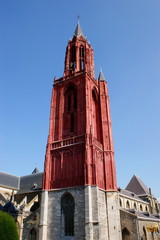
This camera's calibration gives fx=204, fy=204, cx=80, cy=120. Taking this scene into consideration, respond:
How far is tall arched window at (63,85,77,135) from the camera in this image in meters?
27.3

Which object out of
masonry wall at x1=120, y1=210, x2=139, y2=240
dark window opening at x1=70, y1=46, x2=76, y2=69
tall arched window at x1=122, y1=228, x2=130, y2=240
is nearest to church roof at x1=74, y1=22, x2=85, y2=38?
dark window opening at x1=70, y1=46, x2=76, y2=69

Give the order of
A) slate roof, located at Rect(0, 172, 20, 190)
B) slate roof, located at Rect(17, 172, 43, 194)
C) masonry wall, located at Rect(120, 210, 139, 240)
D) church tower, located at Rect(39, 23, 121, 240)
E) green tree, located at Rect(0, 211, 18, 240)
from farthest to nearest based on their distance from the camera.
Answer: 1. slate roof, located at Rect(0, 172, 20, 190)
2. slate roof, located at Rect(17, 172, 43, 194)
3. masonry wall, located at Rect(120, 210, 139, 240)
4. church tower, located at Rect(39, 23, 121, 240)
5. green tree, located at Rect(0, 211, 18, 240)

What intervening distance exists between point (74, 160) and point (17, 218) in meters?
9.69

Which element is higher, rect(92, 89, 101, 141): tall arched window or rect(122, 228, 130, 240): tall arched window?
rect(92, 89, 101, 141): tall arched window

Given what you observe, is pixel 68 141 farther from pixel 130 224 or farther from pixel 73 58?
pixel 73 58

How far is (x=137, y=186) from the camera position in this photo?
1955 inches

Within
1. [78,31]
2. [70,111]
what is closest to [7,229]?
[70,111]

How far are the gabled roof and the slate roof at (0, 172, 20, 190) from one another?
27.5 meters

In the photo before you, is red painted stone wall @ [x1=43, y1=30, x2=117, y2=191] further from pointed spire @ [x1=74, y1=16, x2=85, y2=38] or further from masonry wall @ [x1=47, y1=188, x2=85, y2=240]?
pointed spire @ [x1=74, y1=16, x2=85, y2=38]

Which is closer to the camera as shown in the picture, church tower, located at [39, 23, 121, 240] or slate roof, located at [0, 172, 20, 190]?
church tower, located at [39, 23, 121, 240]

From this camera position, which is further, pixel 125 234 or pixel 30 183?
pixel 30 183

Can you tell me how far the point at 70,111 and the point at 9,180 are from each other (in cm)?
1840

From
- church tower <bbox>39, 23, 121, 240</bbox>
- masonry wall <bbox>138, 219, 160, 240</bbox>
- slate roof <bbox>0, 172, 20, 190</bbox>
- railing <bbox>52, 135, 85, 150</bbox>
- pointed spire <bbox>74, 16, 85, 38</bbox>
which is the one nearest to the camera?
church tower <bbox>39, 23, 121, 240</bbox>

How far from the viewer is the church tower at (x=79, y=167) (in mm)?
20812
